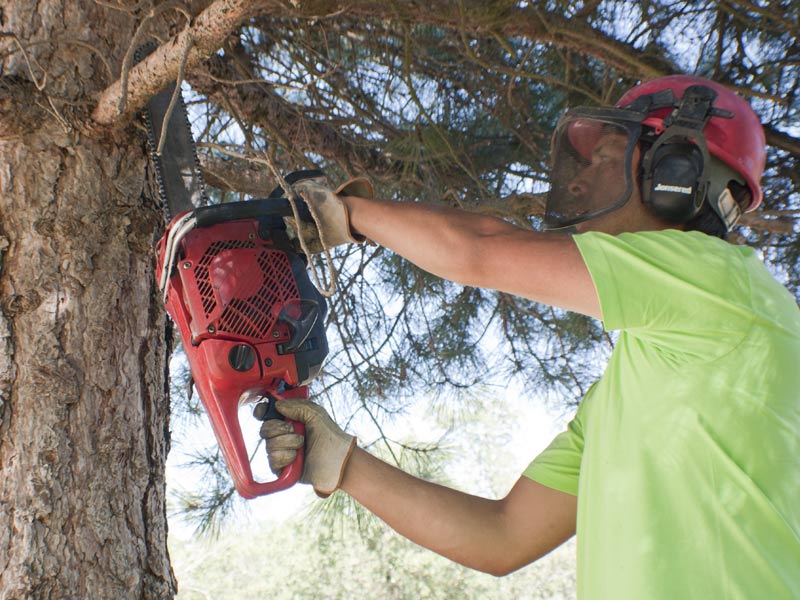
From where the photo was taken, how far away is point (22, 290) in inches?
58.7

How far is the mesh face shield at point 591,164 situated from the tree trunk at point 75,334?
0.91m

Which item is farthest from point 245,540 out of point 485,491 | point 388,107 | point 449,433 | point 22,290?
point 22,290

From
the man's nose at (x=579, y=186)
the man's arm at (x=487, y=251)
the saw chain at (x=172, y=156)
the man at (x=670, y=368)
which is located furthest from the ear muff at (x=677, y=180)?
the saw chain at (x=172, y=156)

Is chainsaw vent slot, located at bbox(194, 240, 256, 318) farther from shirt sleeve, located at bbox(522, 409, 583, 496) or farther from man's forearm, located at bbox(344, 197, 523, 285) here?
shirt sleeve, located at bbox(522, 409, 583, 496)

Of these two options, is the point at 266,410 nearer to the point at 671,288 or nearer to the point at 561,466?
the point at 561,466

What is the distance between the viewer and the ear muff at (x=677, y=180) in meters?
1.50

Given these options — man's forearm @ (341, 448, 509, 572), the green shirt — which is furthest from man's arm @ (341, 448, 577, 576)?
the green shirt

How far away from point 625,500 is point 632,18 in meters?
2.13

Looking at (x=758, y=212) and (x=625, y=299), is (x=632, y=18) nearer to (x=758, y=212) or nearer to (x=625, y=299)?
(x=758, y=212)

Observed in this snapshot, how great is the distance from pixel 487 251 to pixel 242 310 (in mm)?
515

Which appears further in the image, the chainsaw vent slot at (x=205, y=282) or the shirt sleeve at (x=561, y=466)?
the shirt sleeve at (x=561, y=466)

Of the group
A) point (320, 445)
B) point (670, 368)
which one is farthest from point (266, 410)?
point (670, 368)

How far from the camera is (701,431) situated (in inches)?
49.2

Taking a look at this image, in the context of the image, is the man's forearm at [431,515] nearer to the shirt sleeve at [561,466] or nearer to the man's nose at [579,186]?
the shirt sleeve at [561,466]
